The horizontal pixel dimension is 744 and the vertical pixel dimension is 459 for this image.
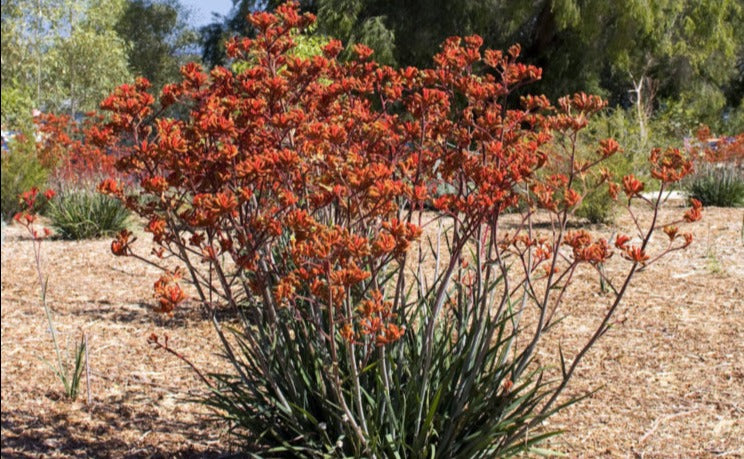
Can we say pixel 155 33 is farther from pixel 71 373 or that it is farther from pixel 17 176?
pixel 71 373

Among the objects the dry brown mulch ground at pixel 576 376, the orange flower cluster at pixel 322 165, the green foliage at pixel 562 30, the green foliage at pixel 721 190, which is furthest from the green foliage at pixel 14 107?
the orange flower cluster at pixel 322 165

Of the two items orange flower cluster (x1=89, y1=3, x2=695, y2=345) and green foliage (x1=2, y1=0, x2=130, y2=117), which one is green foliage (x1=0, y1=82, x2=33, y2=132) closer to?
green foliage (x1=2, y1=0, x2=130, y2=117)

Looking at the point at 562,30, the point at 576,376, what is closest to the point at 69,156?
the point at 576,376

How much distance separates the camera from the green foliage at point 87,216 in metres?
9.06

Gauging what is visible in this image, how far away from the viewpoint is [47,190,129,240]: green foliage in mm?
9062

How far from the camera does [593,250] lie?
8.34 ft

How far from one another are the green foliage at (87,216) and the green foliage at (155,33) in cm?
2563

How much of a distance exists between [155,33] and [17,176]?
24429 millimetres

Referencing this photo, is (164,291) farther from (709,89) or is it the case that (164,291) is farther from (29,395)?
(709,89)

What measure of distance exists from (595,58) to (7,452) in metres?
15.2

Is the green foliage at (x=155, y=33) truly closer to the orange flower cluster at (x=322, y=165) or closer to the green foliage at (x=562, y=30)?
the green foliage at (x=562, y=30)

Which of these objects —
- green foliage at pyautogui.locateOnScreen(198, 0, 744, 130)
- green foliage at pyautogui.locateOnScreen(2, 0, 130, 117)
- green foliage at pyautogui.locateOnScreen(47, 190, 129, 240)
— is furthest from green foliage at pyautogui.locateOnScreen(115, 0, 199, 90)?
green foliage at pyautogui.locateOnScreen(47, 190, 129, 240)

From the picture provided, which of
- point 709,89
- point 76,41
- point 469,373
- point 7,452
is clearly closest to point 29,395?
point 7,452

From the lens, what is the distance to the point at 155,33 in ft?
115
